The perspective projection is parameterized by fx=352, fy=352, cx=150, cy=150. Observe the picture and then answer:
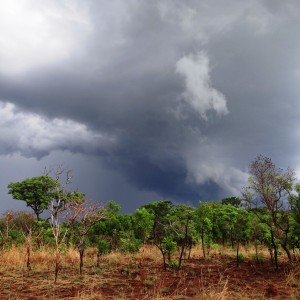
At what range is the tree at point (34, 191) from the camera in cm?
4275

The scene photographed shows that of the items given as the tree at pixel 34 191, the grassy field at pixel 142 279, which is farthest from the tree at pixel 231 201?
the grassy field at pixel 142 279

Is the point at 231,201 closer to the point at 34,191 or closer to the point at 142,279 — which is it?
the point at 34,191

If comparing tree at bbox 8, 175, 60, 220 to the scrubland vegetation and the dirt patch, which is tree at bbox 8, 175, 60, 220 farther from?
the dirt patch

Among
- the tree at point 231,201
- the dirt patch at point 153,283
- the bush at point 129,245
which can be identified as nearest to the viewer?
the dirt patch at point 153,283

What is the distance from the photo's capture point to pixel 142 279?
41.9ft

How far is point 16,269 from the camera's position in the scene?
15.5 metres

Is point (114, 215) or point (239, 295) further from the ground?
point (114, 215)

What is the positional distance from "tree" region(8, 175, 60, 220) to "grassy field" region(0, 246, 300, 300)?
2505 centimetres

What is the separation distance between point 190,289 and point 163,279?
1.78 m

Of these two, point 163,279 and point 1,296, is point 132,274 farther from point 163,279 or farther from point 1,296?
point 1,296

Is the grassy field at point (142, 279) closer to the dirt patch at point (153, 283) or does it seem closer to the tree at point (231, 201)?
the dirt patch at point (153, 283)

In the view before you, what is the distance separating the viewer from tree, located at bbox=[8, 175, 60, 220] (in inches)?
1683

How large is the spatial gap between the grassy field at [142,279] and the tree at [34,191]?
2505cm

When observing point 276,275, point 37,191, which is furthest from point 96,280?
point 37,191
